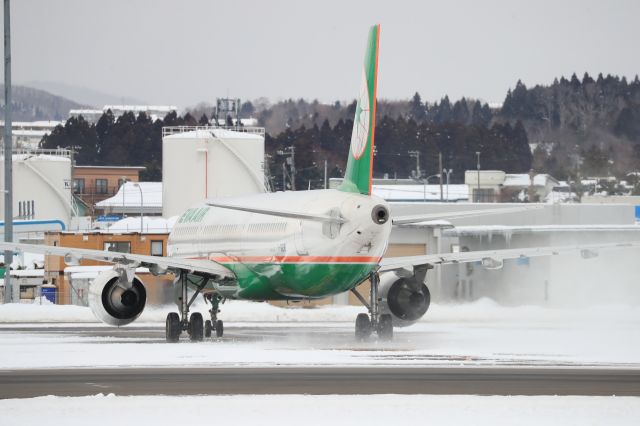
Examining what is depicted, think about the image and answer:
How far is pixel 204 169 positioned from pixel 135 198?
69.8 m

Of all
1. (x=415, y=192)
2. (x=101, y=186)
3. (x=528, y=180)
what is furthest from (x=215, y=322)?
(x=101, y=186)

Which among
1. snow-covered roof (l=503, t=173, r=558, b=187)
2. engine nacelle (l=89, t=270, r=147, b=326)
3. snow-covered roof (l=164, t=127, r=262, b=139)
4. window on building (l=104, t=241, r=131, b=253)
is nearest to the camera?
engine nacelle (l=89, t=270, r=147, b=326)

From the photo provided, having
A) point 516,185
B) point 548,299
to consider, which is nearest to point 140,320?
point 548,299

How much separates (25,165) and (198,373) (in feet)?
→ 249

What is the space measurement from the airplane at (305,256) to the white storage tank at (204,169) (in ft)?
102

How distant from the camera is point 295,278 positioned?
35.7 m

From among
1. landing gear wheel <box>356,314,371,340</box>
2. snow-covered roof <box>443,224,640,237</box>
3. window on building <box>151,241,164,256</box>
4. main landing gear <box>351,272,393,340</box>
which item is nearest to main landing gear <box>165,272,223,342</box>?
landing gear wheel <box>356,314,371,340</box>

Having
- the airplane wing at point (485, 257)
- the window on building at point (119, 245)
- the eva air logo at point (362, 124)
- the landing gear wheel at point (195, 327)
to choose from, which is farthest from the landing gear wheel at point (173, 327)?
the window on building at point (119, 245)

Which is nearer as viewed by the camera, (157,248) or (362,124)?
(362,124)

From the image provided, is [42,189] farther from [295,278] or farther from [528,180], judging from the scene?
[295,278]

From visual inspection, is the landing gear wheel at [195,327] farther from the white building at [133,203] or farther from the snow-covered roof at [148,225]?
the white building at [133,203]

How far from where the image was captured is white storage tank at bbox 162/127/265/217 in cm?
7394

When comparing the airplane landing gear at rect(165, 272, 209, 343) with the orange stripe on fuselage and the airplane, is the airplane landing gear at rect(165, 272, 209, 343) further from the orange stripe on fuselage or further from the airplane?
the orange stripe on fuselage

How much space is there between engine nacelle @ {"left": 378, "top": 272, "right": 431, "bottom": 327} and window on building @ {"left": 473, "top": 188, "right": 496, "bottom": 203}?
90972mm
